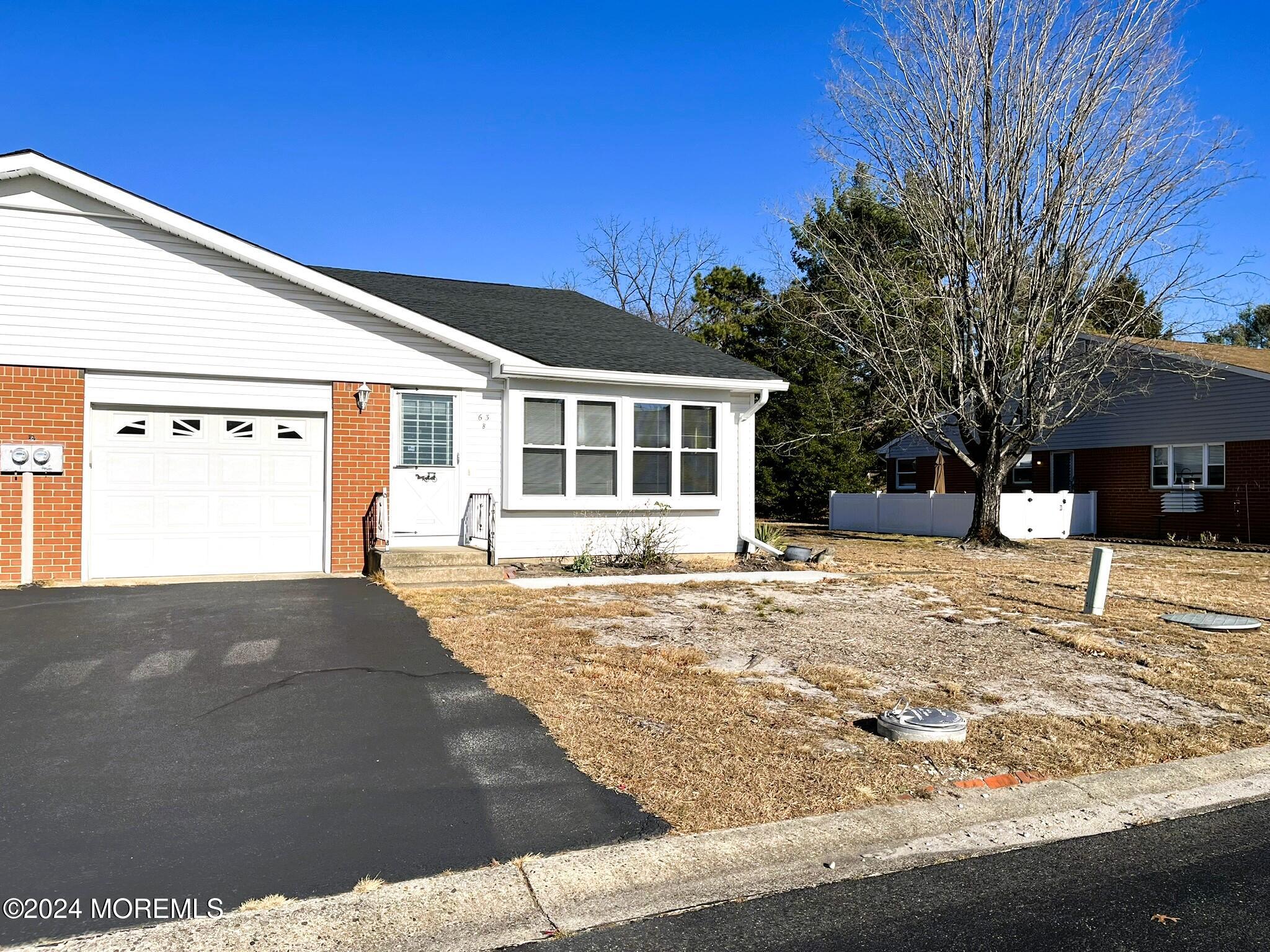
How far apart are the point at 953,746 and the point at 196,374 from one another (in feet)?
32.2

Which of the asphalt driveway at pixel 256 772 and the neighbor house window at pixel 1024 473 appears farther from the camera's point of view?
the neighbor house window at pixel 1024 473

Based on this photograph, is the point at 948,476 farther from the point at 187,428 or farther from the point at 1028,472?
the point at 187,428

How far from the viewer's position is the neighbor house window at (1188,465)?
74.2ft

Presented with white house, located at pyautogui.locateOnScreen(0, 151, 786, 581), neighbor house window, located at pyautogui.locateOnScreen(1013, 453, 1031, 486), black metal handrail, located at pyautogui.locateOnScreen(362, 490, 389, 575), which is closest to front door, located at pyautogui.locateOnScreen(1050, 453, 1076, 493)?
neighbor house window, located at pyautogui.locateOnScreen(1013, 453, 1031, 486)

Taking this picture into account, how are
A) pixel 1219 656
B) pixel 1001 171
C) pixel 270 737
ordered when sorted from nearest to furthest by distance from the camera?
pixel 270 737 → pixel 1219 656 → pixel 1001 171

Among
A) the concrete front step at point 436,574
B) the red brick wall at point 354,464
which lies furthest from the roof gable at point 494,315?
the concrete front step at point 436,574

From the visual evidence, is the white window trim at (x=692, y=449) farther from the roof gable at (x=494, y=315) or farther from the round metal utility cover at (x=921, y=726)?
the round metal utility cover at (x=921, y=726)

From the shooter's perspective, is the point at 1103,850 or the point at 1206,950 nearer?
the point at 1206,950

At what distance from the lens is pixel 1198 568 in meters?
15.8

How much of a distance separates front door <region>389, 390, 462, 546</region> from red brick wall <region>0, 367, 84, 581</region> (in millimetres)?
3660

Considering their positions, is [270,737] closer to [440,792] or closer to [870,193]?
[440,792]

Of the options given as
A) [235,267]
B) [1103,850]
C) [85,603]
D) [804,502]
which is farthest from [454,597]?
[804,502]

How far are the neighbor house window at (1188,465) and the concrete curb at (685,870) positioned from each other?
2087 cm

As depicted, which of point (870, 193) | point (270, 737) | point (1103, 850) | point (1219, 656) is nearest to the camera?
point (1103, 850)
